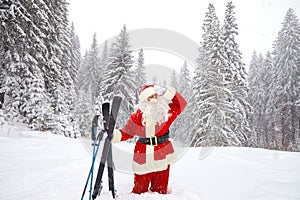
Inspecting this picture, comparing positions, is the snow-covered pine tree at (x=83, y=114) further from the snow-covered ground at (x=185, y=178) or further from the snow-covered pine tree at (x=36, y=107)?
the snow-covered ground at (x=185, y=178)

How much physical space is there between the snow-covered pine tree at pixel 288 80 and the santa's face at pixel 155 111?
75.9 feet

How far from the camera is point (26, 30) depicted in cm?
1161

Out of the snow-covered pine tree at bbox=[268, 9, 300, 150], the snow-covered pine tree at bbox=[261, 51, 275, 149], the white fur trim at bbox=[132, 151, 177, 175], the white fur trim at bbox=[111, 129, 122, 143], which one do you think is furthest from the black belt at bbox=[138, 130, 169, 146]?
the snow-covered pine tree at bbox=[261, 51, 275, 149]

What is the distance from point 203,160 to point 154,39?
4834 millimetres

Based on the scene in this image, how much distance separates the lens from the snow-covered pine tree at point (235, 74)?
16.5 m

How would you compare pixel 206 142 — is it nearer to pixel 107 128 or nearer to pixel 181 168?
pixel 181 168

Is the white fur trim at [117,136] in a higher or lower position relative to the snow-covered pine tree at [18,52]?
lower

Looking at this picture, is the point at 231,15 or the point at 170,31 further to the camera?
the point at 231,15

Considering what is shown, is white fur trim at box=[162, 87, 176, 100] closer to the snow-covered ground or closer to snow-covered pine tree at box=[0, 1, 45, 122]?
the snow-covered ground

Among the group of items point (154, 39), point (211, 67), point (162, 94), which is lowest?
point (162, 94)

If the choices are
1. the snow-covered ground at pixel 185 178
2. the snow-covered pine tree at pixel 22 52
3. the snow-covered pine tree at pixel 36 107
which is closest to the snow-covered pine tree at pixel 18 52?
the snow-covered pine tree at pixel 22 52

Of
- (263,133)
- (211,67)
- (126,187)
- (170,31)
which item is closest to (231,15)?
(211,67)

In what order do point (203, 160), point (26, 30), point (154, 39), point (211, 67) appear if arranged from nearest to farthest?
point (203, 160) → point (154, 39) → point (26, 30) → point (211, 67)

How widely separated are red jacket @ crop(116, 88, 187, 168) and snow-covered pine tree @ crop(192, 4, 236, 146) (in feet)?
39.3
